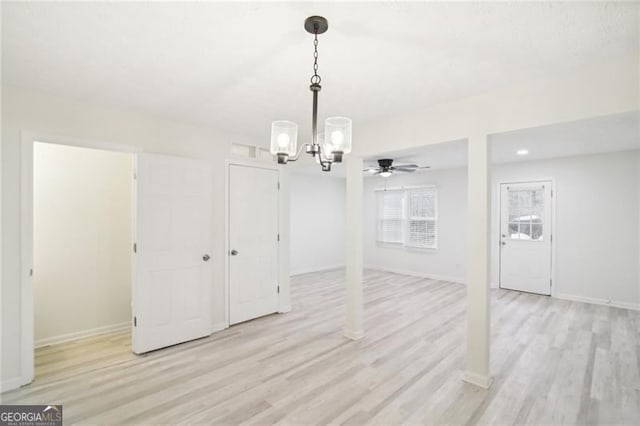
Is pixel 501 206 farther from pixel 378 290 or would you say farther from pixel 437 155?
pixel 378 290

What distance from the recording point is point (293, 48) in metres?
2.03

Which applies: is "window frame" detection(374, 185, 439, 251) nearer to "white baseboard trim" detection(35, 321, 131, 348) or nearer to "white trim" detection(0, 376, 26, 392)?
"white baseboard trim" detection(35, 321, 131, 348)

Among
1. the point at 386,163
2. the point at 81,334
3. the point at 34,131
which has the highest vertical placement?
the point at 386,163

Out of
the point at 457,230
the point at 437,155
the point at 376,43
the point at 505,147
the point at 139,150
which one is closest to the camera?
the point at 376,43

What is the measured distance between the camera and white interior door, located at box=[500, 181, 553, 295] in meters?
5.62

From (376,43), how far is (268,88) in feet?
3.57

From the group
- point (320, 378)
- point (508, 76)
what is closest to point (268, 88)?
point (508, 76)

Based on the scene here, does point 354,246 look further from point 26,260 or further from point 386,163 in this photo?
point 26,260

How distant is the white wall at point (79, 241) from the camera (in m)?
3.52

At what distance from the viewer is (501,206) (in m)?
6.14

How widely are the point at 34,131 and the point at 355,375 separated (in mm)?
3679

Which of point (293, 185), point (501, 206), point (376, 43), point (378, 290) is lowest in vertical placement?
point (378, 290)

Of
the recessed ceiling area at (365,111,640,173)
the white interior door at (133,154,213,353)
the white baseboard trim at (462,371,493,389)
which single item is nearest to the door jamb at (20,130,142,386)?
the white interior door at (133,154,213,353)

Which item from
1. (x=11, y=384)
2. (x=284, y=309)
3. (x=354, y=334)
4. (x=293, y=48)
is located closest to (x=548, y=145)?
(x=354, y=334)
